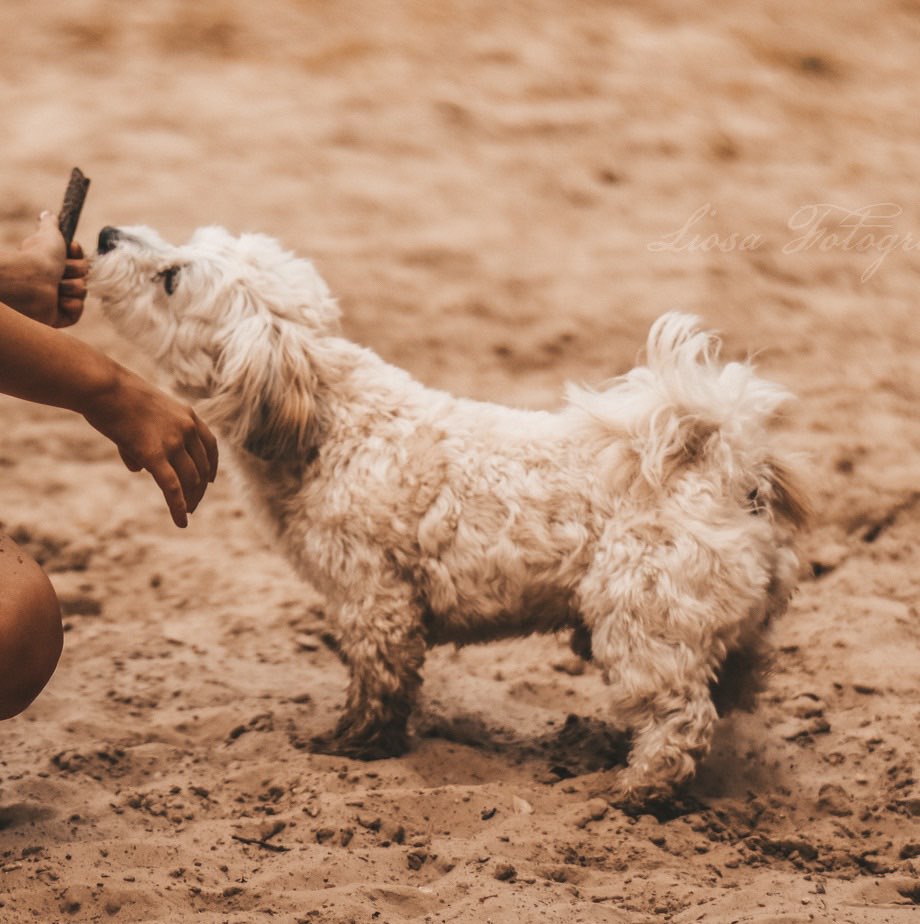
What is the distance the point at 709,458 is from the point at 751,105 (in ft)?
16.4

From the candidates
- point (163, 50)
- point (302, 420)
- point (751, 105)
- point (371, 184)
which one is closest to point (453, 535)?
point (302, 420)

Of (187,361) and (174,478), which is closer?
(174,478)

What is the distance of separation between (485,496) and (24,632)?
1.38 meters

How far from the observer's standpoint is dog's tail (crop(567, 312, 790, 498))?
3.42 metres

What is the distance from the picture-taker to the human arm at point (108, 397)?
7.95ft

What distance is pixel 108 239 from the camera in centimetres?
376

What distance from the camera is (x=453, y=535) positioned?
11.8 ft

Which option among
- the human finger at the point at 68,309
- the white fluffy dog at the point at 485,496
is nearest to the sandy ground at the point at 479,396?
the white fluffy dog at the point at 485,496

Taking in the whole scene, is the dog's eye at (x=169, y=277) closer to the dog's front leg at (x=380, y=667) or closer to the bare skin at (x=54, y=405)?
the bare skin at (x=54, y=405)

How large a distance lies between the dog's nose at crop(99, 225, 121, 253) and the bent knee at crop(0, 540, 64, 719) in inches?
48.7

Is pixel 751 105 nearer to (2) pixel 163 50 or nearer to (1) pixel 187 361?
(2) pixel 163 50

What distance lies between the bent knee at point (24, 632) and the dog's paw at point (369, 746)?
109 cm

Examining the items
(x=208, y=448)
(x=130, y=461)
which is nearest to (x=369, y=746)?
(x=208, y=448)

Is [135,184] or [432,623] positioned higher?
[135,184]
